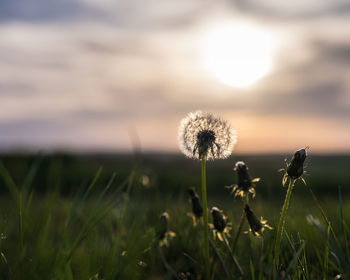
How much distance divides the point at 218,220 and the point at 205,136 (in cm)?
52

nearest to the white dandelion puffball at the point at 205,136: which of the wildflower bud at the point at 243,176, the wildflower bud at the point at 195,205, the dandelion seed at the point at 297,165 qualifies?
the wildflower bud at the point at 243,176

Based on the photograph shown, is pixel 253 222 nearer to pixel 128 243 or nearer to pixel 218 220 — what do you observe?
pixel 218 220

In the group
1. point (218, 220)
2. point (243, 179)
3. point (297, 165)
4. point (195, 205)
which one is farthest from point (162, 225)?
point (297, 165)

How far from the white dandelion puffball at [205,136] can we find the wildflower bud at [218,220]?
0.32 metres

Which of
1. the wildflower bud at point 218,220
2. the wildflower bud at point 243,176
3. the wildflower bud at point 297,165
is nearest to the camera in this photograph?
the wildflower bud at point 297,165

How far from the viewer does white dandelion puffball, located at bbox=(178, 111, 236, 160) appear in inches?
86.0

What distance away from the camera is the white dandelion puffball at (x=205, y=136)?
2.18m

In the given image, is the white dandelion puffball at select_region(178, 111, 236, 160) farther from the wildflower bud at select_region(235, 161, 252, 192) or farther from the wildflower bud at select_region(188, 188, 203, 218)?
the wildflower bud at select_region(188, 188, 203, 218)

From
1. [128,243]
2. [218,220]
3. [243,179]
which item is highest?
[243,179]

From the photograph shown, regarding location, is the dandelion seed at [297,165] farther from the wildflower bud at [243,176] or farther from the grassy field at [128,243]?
the wildflower bud at [243,176]

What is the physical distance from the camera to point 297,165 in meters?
1.95

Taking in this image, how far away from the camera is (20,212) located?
1.62 meters

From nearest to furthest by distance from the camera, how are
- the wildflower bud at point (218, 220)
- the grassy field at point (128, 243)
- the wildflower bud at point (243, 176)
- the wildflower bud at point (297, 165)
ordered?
the grassy field at point (128, 243) < the wildflower bud at point (297, 165) < the wildflower bud at point (218, 220) < the wildflower bud at point (243, 176)

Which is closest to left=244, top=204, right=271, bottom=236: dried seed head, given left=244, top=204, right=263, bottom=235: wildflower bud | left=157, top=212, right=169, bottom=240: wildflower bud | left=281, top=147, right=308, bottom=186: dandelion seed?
left=244, top=204, right=263, bottom=235: wildflower bud
